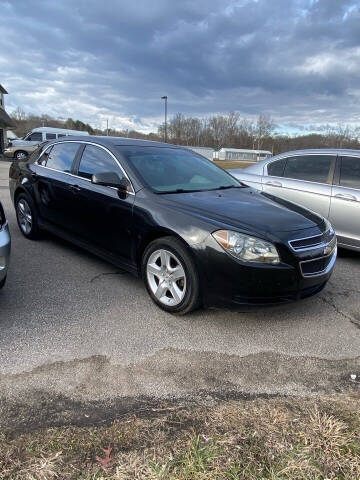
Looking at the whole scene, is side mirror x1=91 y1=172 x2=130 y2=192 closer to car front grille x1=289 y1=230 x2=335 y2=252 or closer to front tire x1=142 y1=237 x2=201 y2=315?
front tire x1=142 y1=237 x2=201 y2=315

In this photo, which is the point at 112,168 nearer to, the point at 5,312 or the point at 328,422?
the point at 5,312

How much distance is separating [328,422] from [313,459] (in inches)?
12.4

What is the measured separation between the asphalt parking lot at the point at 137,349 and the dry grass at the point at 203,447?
6.5 inches

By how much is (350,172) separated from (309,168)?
64 centimetres

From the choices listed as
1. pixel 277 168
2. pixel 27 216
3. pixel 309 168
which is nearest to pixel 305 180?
pixel 309 168

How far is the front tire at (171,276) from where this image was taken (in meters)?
2.97

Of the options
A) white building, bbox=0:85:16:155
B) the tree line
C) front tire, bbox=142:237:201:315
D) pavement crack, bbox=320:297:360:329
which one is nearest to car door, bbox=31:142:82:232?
front tire, bbox=142:237:201:315

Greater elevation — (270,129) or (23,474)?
(270,129)

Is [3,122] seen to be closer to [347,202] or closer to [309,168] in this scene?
[309,168]

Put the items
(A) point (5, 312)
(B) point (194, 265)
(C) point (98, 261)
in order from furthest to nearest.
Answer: (C) point (98, 261) → (A) point (5, 312) → (B) point (194, 265)

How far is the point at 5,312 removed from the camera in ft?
10.3

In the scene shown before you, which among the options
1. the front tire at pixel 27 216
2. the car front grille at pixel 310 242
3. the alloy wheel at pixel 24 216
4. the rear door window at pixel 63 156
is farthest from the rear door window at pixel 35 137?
the car front grille at pixel 310 242

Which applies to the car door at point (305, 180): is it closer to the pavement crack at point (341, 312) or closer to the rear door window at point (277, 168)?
the rear door window at point (277, 168)

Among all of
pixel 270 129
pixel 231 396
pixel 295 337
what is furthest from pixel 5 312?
pixel 270 129
